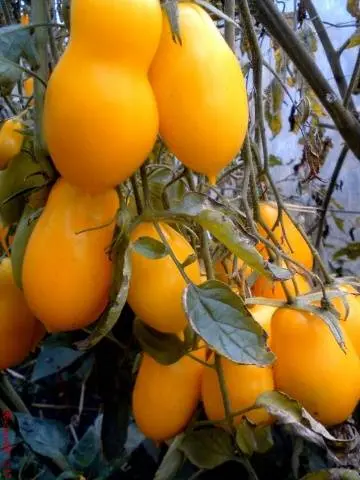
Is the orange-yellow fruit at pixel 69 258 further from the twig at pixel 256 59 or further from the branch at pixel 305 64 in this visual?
the branch at pixel 305 64

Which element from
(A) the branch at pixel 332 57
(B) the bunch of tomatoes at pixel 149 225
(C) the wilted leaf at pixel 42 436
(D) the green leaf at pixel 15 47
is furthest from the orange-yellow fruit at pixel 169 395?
(A) the branch at pixel 332 57

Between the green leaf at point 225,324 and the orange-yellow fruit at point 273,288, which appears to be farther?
the orange-yellow fruit at point 273,288

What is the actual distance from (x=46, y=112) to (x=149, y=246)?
0.30ft

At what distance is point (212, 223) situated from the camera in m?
0.38

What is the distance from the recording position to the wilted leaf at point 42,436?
819mm

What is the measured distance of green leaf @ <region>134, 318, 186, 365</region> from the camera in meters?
0.44

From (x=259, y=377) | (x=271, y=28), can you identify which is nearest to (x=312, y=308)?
(x=259, y=377)

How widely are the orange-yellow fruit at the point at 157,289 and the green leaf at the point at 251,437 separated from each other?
0.09 meters

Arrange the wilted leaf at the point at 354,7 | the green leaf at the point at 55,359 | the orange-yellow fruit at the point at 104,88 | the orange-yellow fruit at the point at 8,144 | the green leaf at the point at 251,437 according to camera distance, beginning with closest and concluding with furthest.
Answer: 1. the orange-yellow fruit at the point at 104,88
2. the green leaf at the point at 251,437
3. the orange-yellow fruit at the point at 8,144
4. the green leaf at the point at 55,359
5. the wilted leaf at the point at 354,7

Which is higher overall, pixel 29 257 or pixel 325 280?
pixel 29 257

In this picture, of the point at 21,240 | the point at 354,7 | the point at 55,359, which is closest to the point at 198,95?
the point at 21,240

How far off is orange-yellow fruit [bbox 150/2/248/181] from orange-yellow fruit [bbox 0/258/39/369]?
187 millimetres

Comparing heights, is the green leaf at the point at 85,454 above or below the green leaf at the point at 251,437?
below

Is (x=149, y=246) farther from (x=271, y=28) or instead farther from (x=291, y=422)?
(x=271, y=28)
